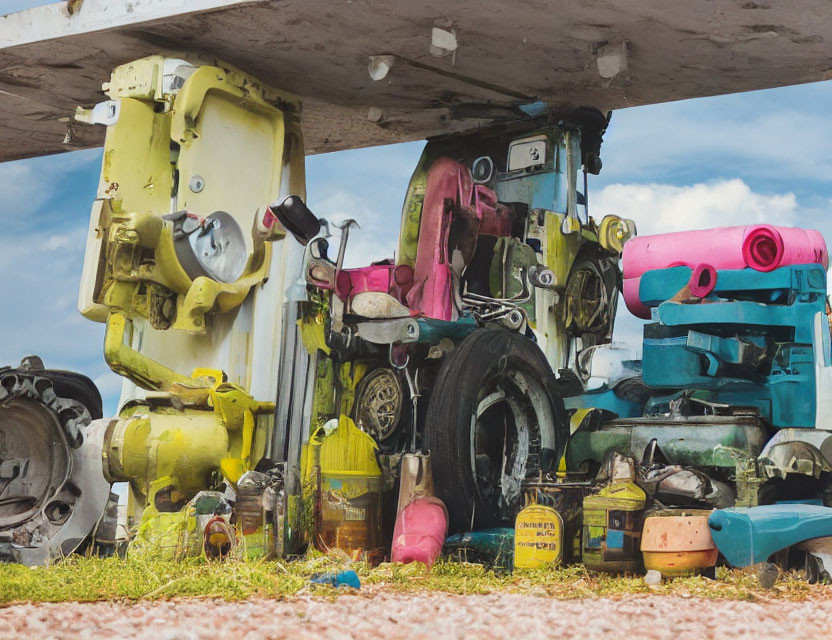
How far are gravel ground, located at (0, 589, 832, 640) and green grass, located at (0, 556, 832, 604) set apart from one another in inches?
7.9

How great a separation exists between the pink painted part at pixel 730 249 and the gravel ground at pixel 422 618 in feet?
6.92

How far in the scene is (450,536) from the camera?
6266 mm

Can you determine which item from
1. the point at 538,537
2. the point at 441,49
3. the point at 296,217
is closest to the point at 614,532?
the point at 538,537

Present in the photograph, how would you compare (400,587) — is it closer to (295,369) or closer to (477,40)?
(295,369)

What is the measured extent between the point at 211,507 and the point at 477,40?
3230 millimetres

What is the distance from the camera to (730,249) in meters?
6.43

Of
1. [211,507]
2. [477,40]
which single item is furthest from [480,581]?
[477,40]

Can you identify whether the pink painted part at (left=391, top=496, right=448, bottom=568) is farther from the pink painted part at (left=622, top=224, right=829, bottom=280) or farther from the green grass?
the pink painted part at (left=622, top=224, right=829, bottom=280)

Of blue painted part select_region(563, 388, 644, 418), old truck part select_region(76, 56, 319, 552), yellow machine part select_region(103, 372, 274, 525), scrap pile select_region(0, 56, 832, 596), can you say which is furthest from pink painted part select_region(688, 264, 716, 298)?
yellow machine part select_region(103, 372, 274, 525)

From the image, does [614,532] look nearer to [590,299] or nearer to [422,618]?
[422,618]

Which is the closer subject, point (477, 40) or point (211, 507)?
point (211, 507)

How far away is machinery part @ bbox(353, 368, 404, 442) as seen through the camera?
23.1 feet

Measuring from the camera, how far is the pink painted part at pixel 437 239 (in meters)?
7.53

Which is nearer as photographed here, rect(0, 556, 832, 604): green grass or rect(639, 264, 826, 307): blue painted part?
rect(0, 556, 832, 604): green grass
